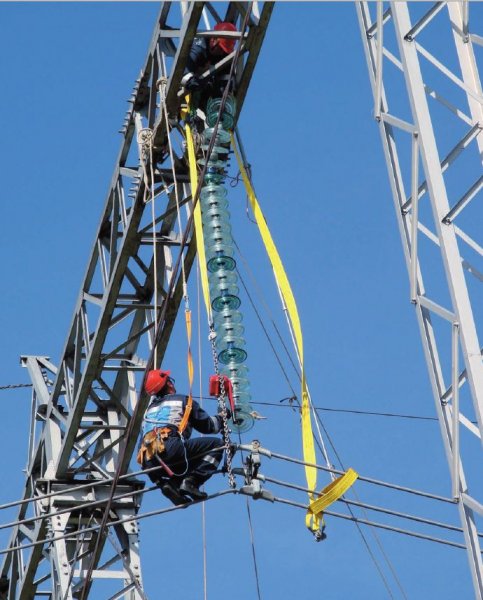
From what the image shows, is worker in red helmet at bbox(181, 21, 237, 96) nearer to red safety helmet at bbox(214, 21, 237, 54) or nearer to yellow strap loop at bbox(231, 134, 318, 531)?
red safety helmet at bbox(214, 21, 237, 54)

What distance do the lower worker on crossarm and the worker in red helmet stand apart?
3.23m

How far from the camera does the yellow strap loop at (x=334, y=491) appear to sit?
15.9 meters

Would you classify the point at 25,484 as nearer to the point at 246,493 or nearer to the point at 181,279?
the point at 181,279

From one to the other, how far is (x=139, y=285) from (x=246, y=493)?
4.05 meters

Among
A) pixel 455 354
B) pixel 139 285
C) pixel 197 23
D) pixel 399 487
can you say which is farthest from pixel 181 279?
pixel 455 354

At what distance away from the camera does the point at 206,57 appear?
18.0 metres

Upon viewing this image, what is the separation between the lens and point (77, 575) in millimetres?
20547

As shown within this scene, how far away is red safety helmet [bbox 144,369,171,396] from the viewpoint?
1678 cm

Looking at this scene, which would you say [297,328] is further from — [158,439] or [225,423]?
[158,439]

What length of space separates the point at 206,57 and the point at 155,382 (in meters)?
3.49

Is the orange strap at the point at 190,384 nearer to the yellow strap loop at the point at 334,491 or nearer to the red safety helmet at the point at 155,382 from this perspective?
the red safety helmet at the point at 155,382

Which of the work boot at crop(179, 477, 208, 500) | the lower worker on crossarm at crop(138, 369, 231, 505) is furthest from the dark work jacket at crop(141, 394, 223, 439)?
the work boot at crop(179, 477, 208, 500)

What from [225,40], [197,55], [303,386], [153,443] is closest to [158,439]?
[153,443]

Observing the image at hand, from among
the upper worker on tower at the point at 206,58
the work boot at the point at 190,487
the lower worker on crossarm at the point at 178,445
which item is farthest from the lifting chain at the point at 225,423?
the upper worker on tower at the point at 206,58
